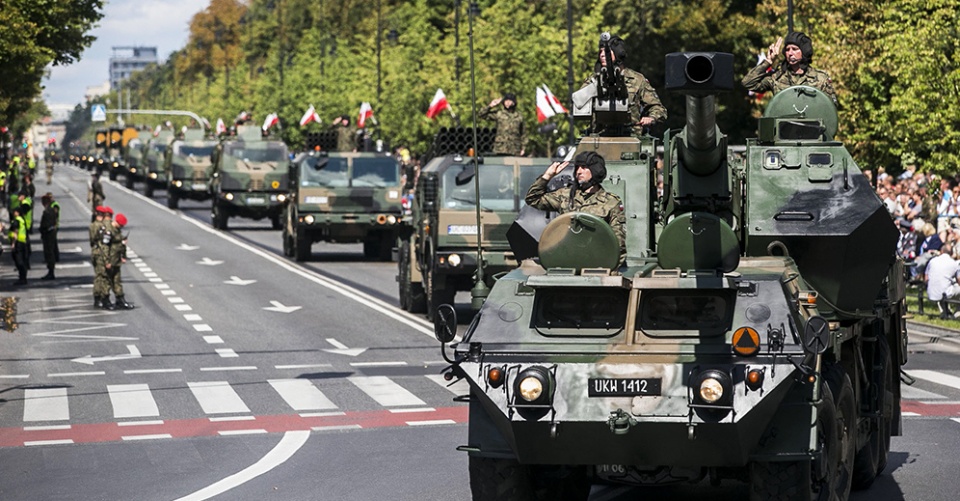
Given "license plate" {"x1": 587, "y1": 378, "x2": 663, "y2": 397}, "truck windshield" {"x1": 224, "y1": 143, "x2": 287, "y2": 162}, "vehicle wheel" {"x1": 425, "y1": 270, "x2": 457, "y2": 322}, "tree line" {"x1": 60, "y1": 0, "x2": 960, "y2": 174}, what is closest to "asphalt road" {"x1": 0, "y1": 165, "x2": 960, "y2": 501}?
"vehicle wheel" {"x1": 425, "y1": 270, "x2": 457, "y2": 322}

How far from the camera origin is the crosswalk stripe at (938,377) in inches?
795

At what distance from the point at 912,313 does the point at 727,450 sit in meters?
18.7

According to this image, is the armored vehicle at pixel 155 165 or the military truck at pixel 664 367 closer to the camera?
the military truck at pixel 664 367

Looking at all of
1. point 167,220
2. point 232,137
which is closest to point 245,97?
point 167,220

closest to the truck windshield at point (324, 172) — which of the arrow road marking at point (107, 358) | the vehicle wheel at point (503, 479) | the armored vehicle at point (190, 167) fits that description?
the arrow road marking at point (107, 358)

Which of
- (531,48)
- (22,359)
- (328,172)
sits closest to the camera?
(22,359)

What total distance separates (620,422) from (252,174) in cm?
4204

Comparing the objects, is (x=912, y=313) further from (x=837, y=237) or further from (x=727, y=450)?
(x=727, y=450)

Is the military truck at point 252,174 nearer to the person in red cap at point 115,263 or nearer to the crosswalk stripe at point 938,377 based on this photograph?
the person in red cap at point 115,263

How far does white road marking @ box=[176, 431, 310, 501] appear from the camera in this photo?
44.3 ft

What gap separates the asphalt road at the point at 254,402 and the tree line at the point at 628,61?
506 cm

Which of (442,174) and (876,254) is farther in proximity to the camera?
(442,174)

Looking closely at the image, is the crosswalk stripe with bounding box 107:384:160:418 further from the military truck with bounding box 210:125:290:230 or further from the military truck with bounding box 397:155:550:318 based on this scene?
the military truck with bounding box 210:125:290:230

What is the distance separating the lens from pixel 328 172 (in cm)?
4056
